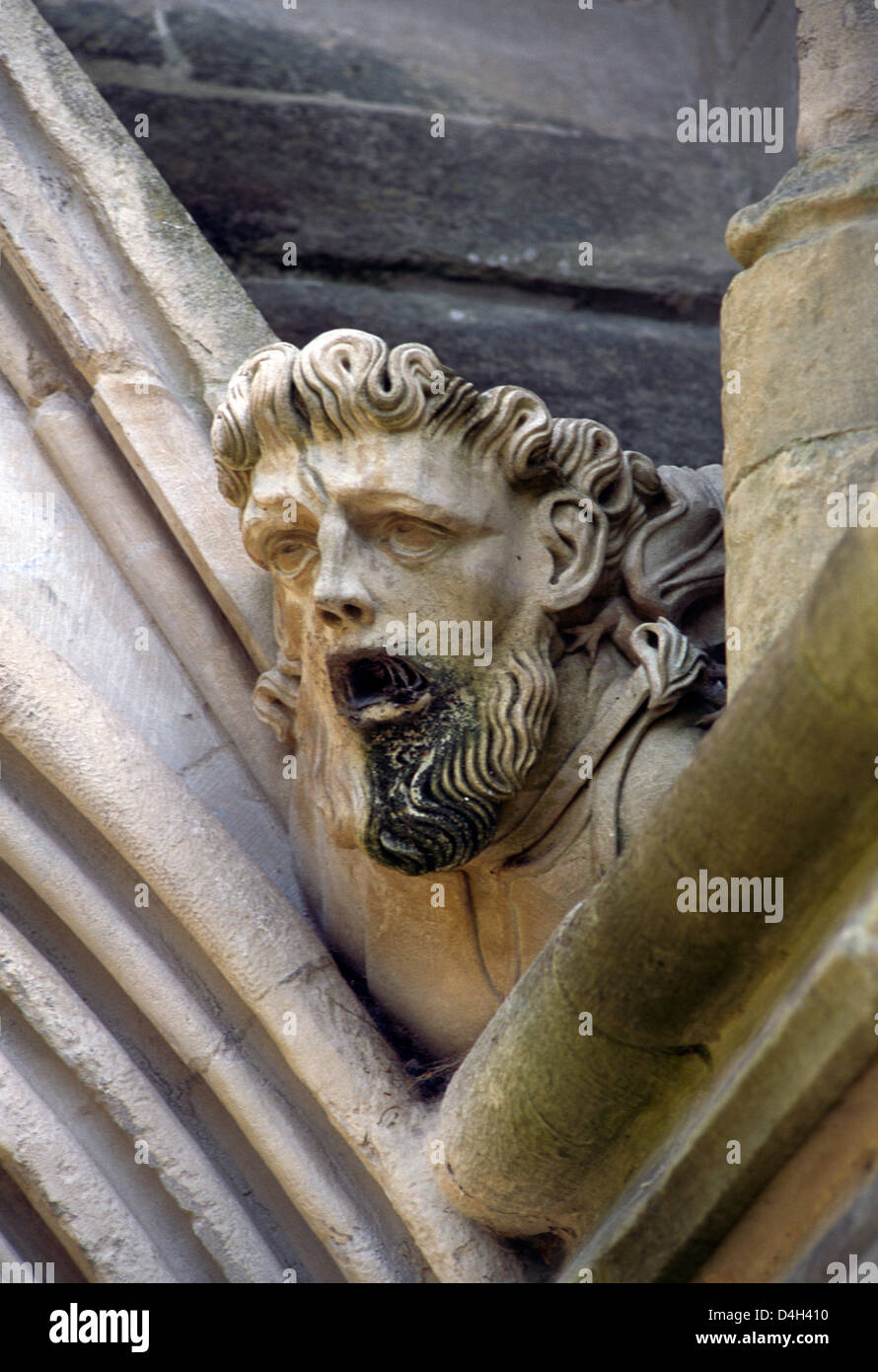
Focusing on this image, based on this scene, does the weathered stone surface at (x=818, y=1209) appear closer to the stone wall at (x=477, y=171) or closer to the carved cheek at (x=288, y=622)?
the carved cheek at (x=288, y=622)

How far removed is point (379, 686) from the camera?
7.91 feet

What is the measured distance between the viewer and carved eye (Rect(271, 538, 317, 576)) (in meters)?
2.47

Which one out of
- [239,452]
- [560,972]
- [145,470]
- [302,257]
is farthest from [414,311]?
[560,972]

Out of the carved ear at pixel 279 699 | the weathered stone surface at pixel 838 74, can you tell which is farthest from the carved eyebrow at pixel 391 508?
the weathered stone surface at pixel 838 74

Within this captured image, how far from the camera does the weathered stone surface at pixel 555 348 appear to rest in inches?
149

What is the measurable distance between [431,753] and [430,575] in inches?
8.2

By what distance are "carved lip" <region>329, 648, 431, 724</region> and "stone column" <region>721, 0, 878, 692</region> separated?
0.36m

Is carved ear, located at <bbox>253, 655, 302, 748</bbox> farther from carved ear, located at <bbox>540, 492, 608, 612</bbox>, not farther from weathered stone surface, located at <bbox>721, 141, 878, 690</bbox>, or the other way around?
weathered stone surface, located at <bbox>721, 141, 878, 690</bbox>

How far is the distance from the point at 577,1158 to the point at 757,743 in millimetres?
620

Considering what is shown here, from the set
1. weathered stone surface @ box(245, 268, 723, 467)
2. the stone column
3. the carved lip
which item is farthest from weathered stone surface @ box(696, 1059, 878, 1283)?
weathered stone surface @ box(245, 268, 723, 467)

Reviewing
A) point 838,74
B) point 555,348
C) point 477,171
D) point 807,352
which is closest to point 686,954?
point 807,352

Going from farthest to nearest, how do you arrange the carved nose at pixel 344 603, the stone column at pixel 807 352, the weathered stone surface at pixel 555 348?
the weathered stone surface at pixel 555 348 < the carved nose at pixel 344 603 < the stone column at pixel 807 352

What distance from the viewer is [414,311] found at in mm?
3932

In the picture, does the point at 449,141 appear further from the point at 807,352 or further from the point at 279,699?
the point at 807,352
